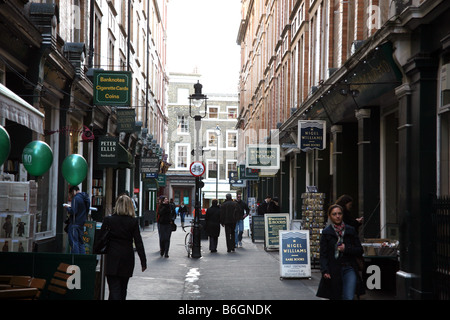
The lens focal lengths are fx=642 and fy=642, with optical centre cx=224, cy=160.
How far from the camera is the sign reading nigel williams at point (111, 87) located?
17.7 meters

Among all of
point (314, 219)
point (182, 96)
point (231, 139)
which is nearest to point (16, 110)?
point (314, 219)

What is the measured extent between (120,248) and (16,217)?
2670 millimetres

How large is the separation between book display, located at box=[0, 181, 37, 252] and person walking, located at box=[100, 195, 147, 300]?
240 centimetres

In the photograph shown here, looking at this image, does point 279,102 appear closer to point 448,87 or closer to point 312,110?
point 312,110

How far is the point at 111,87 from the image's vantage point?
17.7m

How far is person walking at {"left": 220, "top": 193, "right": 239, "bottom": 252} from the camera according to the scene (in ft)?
68.5

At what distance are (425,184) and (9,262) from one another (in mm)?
6430

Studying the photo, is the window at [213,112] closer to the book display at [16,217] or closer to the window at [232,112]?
the window at [232,112]

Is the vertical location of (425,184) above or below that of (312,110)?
below

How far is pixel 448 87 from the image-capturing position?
9.86m

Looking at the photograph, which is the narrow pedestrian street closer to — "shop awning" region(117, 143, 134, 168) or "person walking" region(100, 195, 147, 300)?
"person walking" region(100, 195, 147, 300)

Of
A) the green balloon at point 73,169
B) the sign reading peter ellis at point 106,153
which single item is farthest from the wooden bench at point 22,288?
the sign reading peter ellis at point 106,153

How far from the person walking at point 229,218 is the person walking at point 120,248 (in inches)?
496
